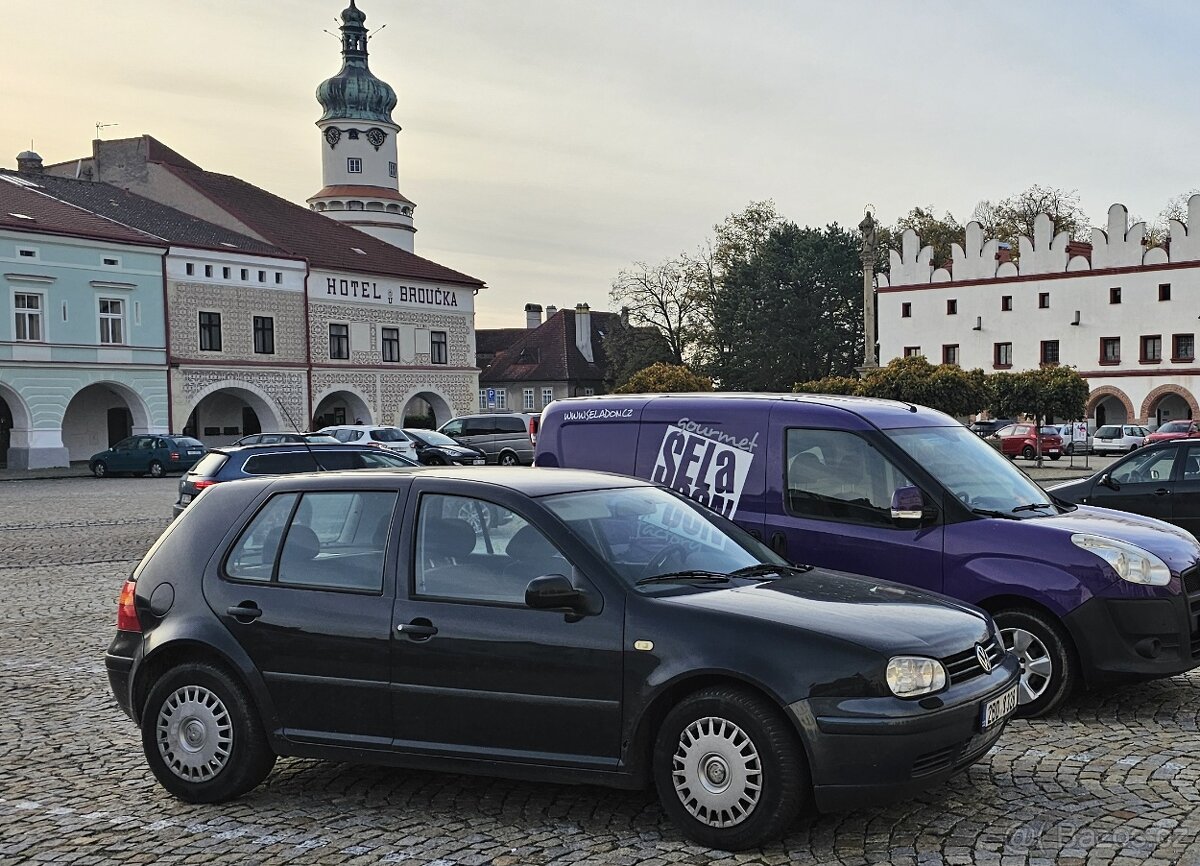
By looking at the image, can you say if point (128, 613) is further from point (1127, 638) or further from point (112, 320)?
point (112, 320)

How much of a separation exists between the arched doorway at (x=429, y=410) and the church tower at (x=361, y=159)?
14.0 metres

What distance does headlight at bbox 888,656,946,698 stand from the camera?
5.28 metres

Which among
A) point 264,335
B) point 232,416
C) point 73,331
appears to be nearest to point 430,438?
point 73,331

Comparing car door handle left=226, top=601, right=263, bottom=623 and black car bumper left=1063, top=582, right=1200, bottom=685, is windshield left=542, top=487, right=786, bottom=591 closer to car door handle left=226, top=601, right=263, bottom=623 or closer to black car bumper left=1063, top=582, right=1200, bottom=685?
car door handle left=226, top=601, right=263, bottom=623

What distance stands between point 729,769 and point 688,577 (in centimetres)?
99

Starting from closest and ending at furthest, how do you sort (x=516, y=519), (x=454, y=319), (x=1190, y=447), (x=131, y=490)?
1. (x=516, y=519)
2. (x=1190, y=447)
3. (x=131, y=490)
4. (x=454, y=319)

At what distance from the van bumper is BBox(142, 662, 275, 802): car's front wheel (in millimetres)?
4569

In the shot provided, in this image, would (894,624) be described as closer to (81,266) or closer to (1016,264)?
(81,266)

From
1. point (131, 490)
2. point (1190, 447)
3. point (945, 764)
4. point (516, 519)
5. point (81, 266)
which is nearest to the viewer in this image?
point (945, 764)

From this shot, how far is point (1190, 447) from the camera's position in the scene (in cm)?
1489

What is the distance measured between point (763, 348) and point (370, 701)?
252ft

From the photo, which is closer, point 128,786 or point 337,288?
→ point 128,786

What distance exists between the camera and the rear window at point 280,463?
18.8 meters

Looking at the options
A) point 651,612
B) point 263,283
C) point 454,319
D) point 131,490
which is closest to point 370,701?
point 651,612
